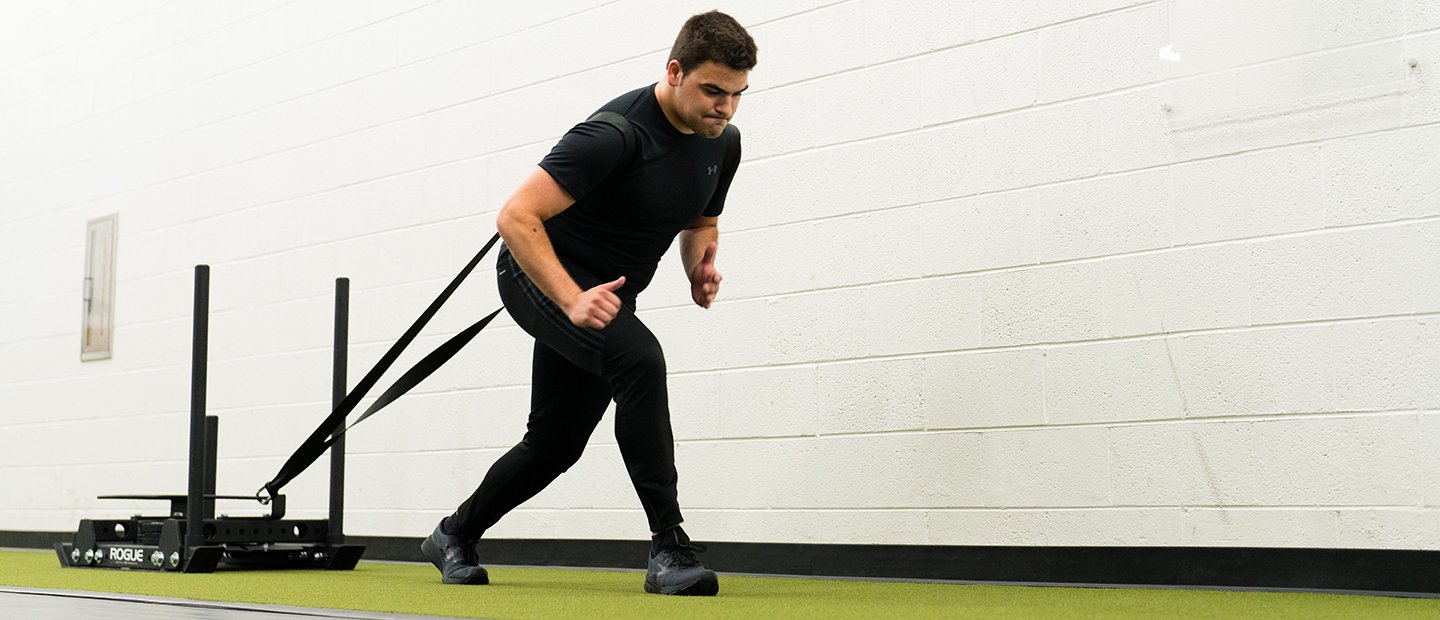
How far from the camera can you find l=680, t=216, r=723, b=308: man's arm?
2.91 meters

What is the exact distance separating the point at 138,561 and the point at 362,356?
3.77 feet

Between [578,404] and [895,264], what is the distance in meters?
0.91

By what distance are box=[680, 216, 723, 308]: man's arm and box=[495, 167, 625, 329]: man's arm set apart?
14.1 inches

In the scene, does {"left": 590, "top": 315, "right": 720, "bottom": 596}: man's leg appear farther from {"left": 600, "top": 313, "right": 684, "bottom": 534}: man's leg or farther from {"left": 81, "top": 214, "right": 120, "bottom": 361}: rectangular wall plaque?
{"left": 81, "top": 214, "right": 120, "bottom": 361}: rectangular wall plaque

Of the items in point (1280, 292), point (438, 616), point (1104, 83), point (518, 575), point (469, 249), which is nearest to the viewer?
point (438, 616)

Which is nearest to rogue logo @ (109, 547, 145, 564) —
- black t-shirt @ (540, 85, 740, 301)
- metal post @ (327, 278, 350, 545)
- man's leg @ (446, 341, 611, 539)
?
metal post @ (327, 278, 350, 545)

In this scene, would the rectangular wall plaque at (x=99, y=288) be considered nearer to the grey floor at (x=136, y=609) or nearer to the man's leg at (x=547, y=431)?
the grey floor at (x=136, y=609)

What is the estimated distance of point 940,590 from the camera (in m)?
2.90

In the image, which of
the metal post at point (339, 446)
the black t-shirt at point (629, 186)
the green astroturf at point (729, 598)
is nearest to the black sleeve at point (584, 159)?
the black t-shirt at point (629, 186)

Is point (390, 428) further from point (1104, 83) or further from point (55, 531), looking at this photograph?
point (1104, 83)

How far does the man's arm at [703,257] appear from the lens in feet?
9.54

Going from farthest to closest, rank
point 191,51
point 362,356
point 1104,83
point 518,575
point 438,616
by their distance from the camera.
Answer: point 191,51 < point 362,356 < point 518,575 < point 1104,83 < point 438,616

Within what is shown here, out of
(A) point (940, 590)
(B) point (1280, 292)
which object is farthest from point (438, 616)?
(B) point (1280, 292)

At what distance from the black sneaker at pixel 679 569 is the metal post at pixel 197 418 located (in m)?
1.55
